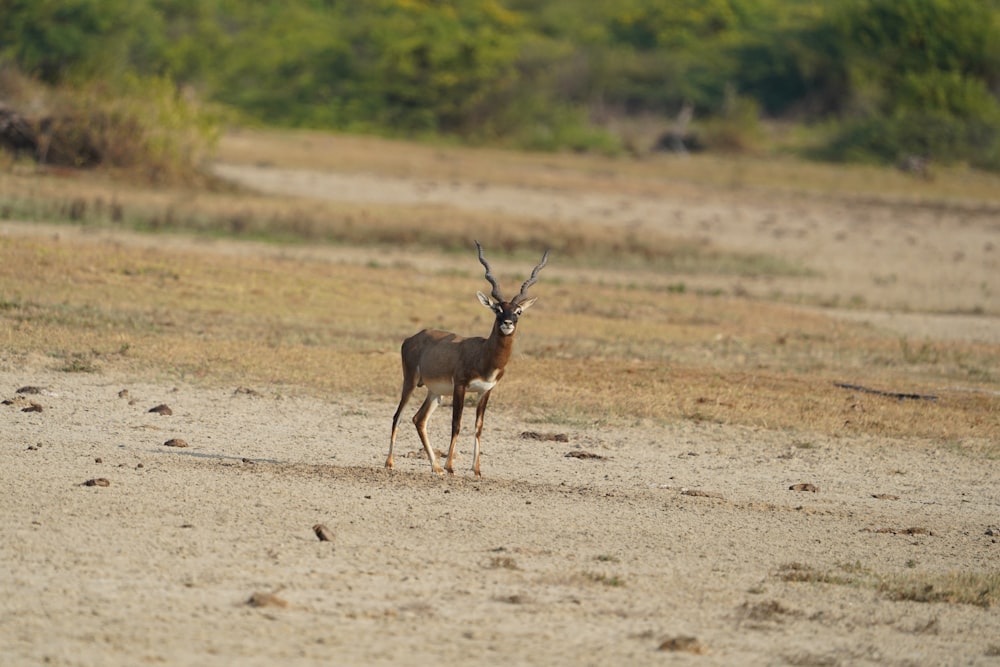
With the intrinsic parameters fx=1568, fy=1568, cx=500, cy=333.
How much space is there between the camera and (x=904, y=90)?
47.4m

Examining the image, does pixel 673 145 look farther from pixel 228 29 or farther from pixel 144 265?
pixel 144 265

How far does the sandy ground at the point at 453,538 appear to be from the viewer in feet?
24.1

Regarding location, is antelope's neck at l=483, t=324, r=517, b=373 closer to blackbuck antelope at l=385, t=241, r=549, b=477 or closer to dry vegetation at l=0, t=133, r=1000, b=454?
blackbuck antelope at l=385, t=241, r=549, b=477

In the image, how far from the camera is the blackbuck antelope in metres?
10.1

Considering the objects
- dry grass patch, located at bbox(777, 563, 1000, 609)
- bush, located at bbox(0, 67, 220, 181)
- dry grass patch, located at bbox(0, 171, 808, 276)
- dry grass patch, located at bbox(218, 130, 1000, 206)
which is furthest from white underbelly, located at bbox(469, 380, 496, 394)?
dry grass patch, located at bbox(218, 130, 1000, 206)

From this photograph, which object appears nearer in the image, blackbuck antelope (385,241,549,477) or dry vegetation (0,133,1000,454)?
blackbuck antelope (385,241,549,477)

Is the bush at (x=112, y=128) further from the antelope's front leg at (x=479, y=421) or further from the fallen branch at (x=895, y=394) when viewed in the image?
the antelope's front leg at (x=479, y=421)

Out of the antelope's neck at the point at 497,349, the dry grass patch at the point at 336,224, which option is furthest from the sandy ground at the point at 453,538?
the dry grass patch at the point at 336,224

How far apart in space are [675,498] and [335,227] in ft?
53.2

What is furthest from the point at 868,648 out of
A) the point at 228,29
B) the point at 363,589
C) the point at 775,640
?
the point at 228,29

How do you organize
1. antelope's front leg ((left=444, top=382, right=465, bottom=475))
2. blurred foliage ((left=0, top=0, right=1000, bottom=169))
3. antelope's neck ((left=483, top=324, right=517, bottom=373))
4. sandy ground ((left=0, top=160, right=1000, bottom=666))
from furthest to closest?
1. blurred foliage ((left=0, top=0, right=1000, bottom=169))
2. antelope's front leg ((left=444, top=382, right=465, bottom=475))
3. antelope's neck ((left=483, top=324, right=517, bottom=373))
4. sandy ground ((left=0, top=160, right=1000, bottom=666))

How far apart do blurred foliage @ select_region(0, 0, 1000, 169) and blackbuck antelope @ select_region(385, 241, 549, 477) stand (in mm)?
23596

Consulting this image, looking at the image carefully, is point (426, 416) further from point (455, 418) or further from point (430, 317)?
point (430, 317)

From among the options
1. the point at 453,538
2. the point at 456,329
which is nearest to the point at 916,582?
the point at 453,538
